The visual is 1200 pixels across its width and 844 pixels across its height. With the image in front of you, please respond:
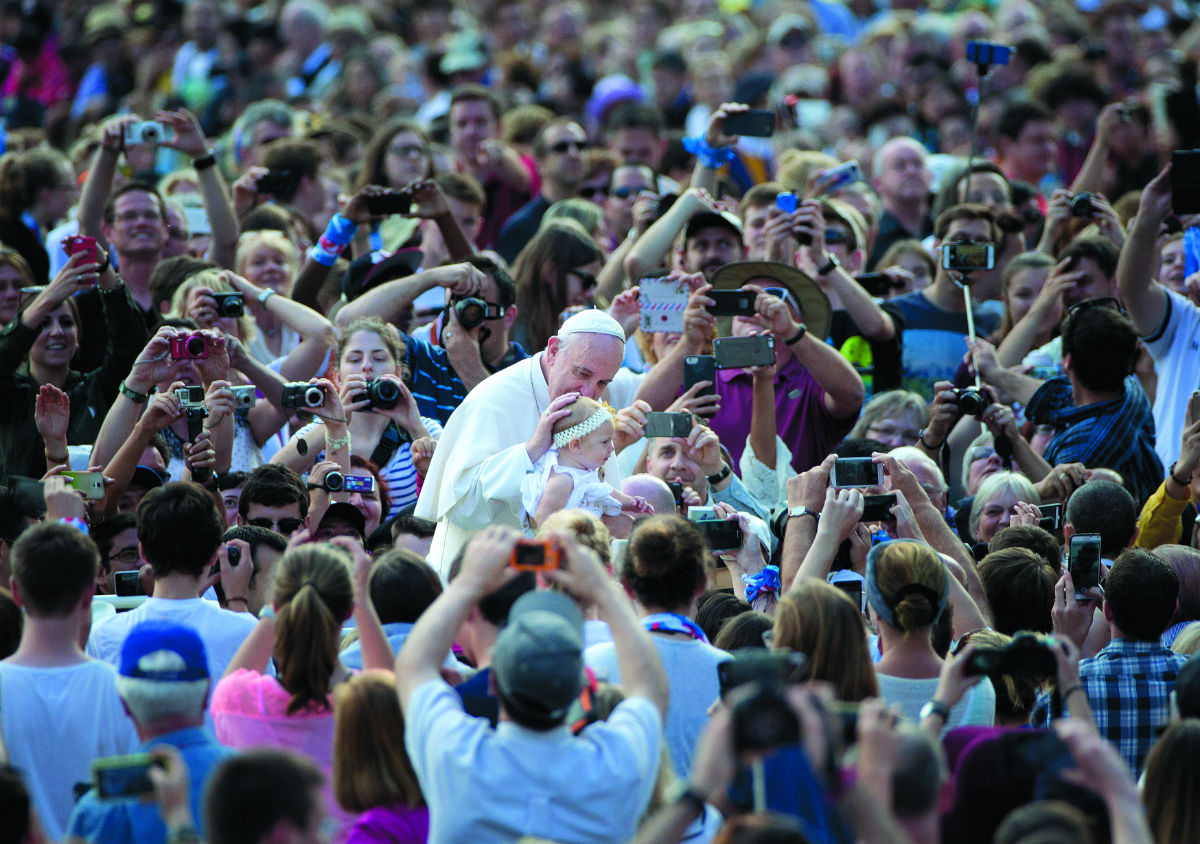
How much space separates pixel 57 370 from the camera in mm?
7234

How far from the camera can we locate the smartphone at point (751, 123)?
8.76 metres

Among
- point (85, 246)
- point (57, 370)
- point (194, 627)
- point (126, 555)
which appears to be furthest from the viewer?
point (57, 370)

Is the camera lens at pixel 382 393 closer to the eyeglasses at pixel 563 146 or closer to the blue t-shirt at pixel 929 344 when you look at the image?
the blue t-shirt at pixel 929 344

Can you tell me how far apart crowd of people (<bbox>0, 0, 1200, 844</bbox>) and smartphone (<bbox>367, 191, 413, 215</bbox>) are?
19mm

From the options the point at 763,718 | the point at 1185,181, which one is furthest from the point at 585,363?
the point at 1185,181

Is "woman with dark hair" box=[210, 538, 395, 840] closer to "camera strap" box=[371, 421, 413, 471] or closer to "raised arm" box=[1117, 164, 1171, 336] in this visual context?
"camera strap" box=[371, 421, 413, 471]

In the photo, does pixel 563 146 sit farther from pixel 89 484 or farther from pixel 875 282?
pixel 89 484

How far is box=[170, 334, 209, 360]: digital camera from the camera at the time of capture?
6652 mm

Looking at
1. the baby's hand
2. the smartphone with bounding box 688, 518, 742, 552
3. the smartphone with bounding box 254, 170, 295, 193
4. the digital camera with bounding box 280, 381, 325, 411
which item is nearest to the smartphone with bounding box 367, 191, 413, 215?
the smartphone with bounding box 254, 170, 295, 193

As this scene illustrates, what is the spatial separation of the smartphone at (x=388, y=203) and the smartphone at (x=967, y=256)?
274cm

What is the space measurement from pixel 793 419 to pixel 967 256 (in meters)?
1.20

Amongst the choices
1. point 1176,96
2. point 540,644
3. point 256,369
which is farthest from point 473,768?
point 1176,96

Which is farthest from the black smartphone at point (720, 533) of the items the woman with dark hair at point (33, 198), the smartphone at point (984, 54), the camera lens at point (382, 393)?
the woman with dark hair at point (33, 198)

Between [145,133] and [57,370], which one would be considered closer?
[57,370]
